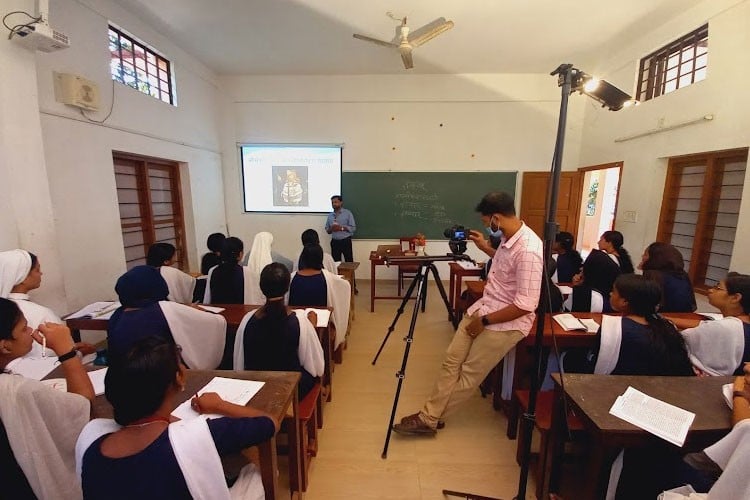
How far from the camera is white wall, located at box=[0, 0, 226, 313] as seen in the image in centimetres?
218

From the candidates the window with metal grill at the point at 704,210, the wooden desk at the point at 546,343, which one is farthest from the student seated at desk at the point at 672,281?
the window with metal grill at the point at 704,210

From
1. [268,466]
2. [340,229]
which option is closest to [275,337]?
[268,466]

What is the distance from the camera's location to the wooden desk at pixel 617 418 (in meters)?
1.08

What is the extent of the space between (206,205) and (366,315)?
2.97 m

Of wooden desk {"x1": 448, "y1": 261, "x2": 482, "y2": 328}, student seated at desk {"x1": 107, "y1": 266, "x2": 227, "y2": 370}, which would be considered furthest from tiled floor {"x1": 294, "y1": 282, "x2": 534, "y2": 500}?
student seated at desk {"x1": 107, "y1": 266, "x2": 227, "y2": 370}

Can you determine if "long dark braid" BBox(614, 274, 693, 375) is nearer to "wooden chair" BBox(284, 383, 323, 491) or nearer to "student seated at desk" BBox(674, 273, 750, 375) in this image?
"student seated at desk" BBox(674, 273, 750, 375)

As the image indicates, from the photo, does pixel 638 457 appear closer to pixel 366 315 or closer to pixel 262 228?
pixel 366 315

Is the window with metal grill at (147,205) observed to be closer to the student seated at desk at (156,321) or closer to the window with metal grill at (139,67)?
the window with metal grill at (139,67)

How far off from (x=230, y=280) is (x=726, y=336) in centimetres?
291

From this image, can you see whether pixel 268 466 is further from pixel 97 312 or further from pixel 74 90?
pixel 74 90

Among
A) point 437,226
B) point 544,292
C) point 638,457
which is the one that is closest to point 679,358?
point 638,457

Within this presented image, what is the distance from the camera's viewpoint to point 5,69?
2.09m

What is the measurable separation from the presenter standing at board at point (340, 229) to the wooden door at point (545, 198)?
280cm

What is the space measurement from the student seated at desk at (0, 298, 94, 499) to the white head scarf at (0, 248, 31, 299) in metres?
1.06
